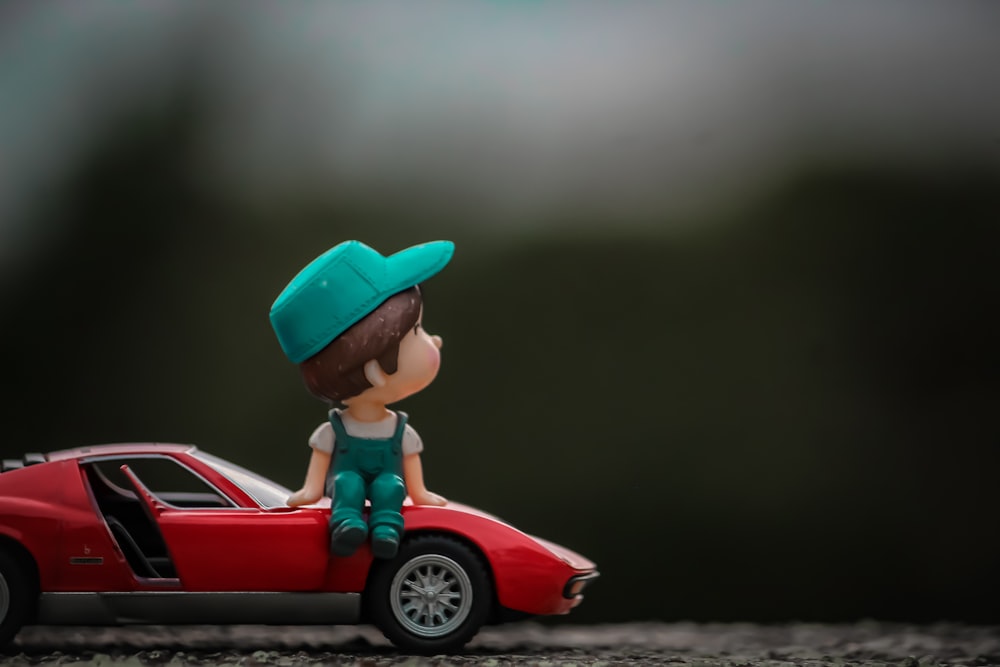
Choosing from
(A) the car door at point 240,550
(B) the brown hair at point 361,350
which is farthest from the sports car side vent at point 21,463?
(B) the brown hair at point 361,350

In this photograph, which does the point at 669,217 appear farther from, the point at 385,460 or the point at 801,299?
the point at 385,460

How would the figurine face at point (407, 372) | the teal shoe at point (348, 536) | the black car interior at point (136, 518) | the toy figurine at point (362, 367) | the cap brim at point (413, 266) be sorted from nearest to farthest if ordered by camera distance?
the teal shoe at point (348, 536) → the toy figurine at point (362, 367) → the cap brim at point (413, 266) → the figurine face at point (407, 372) → the black car interior at point (136, 518)

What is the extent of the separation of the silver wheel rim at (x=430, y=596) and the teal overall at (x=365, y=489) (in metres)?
0.20

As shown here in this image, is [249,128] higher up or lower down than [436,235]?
higher up

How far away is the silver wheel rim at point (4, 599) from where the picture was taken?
4625 mm

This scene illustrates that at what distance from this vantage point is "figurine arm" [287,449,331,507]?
4.93 metres

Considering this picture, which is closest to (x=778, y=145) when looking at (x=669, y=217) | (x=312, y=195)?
(x=669, y=217)

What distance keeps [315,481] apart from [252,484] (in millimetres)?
385

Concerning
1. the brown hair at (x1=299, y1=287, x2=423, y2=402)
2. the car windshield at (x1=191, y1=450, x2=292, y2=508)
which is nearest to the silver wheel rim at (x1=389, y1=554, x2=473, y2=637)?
the car windshield at (x1=191, y1=450, x2=292, y2=508)

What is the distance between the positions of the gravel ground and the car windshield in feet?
2.26

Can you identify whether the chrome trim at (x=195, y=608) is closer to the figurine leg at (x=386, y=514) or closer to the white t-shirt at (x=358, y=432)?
the figurine leg at (x=386, y=514)

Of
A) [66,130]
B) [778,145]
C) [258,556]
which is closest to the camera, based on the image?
[258,556]

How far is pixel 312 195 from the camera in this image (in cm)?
823

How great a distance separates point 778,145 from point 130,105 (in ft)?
16.1
